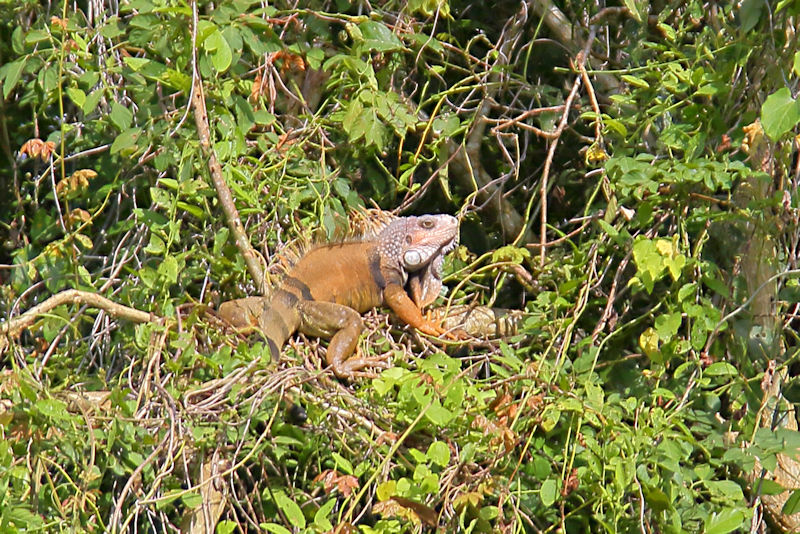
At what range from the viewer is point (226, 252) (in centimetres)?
319

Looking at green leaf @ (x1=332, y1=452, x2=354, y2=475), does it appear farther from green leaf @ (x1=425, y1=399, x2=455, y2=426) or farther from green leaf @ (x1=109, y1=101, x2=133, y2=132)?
green leaf @ (x1=109, y1=101, x2=133, y2=132)

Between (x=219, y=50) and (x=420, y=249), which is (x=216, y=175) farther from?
(x=420, y=249)

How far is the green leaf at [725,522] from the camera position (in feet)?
8.34

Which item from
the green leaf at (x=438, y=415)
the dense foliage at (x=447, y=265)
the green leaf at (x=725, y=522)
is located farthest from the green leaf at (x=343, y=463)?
the green leaf at (x=725, y=522)

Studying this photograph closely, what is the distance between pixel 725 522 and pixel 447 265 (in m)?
1.46

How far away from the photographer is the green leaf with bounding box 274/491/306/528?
2531 millimetres

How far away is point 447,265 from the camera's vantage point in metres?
3.72

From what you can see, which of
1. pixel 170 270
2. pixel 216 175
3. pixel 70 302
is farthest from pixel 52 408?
pixel 216 175

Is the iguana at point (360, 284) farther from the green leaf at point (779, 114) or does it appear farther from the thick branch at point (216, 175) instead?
the green leaf at point (779, 114)

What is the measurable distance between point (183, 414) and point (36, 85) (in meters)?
1.37

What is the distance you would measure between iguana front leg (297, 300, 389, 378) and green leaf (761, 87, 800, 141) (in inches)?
53.9

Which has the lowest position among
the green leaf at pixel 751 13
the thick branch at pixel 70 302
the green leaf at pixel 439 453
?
the green leaf at pixel 439 453

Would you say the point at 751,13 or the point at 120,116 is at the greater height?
the point at 751,13

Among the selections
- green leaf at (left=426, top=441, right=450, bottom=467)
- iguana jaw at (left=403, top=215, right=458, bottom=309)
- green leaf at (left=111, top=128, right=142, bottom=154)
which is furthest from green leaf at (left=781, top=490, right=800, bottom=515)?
green leaf at (left=111, top=128, right=142, bottom=154)
